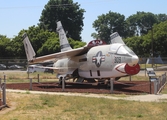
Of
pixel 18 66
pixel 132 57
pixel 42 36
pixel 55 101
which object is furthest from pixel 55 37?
pixel 55 101

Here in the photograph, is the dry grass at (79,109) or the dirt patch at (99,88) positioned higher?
the dirt patch at (99,88)

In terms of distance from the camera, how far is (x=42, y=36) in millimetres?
75688

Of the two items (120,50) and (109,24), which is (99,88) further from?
(109,24)

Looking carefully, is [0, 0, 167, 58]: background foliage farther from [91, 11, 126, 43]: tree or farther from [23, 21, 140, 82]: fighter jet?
[23, 21, 140, 82]: fighter jet

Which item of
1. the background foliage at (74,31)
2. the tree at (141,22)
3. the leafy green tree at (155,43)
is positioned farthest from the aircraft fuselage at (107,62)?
the tree at (141,22)

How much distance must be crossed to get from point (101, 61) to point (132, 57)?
2.64 m

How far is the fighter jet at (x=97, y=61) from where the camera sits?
883 inches

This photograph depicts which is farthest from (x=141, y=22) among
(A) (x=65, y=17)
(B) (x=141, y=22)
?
(A) (x=65, y=17)

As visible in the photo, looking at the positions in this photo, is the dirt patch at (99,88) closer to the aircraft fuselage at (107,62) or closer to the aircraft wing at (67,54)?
the aircraft fuselage at (107,62)

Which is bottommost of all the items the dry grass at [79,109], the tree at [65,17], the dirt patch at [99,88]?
the dry grass at [79,109]

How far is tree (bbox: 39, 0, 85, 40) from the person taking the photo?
94.0m

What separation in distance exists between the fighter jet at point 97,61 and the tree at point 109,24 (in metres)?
104

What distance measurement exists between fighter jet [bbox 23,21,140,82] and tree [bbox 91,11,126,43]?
10417cm

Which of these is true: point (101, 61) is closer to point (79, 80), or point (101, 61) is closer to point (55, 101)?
point (79, 80)
